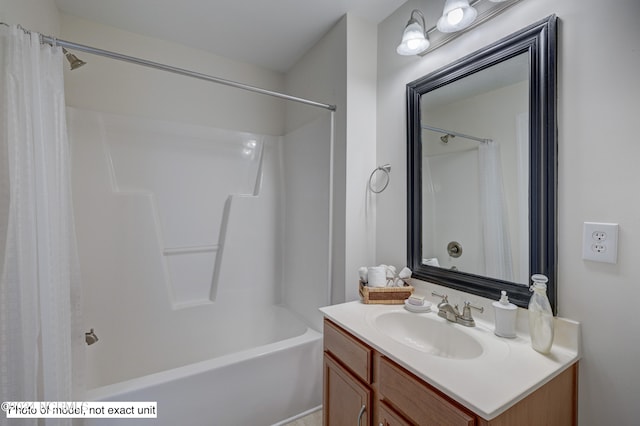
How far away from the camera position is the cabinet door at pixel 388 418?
92 cm

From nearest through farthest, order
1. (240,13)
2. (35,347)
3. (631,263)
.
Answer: (631,263) < (35,347) < (240,13)

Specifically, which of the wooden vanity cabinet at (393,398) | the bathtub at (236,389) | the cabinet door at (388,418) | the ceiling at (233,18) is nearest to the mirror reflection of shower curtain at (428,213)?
the wooden vanity cabinet at (393,398)

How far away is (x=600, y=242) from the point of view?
35.6 inches

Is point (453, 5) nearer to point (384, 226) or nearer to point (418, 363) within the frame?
point (384, 226)

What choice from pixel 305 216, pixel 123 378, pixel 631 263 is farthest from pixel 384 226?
pixel 123 378

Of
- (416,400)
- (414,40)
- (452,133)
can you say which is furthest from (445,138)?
(416,400)

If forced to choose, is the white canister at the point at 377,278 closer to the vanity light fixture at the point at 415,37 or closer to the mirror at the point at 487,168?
the mirror at the point at 487,168

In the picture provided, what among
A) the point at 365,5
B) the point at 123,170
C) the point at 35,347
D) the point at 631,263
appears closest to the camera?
the point at 631,263

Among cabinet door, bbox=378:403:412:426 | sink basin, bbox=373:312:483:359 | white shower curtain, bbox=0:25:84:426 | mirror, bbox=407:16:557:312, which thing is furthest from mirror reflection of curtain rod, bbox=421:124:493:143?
white shower curtain, bbox=0:25:84:426

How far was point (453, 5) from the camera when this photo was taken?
A: 1218 mm

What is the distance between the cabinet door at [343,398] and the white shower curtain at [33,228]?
3.57 feet

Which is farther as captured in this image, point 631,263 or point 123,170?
point 123,170

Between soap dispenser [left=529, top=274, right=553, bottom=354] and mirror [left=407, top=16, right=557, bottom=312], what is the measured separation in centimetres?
9

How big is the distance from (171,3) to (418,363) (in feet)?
7.62
